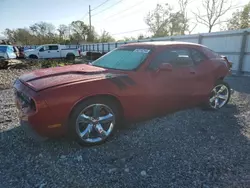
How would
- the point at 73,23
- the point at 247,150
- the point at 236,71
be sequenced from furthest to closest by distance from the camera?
the point at 73,23 < the point at 236,71 < the point at 247,150

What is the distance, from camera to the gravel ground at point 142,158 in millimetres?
Result: 2166

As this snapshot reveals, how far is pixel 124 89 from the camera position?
115 inches

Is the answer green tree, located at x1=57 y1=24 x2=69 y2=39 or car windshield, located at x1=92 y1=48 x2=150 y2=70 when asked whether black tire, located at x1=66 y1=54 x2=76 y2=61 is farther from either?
green tree, located at x1=57 y1=24 x2=69 y2=39

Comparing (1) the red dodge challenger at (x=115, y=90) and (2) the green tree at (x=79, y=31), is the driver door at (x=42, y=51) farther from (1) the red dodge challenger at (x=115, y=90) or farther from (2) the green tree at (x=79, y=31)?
(2) the green tree at (x=79, y=31)

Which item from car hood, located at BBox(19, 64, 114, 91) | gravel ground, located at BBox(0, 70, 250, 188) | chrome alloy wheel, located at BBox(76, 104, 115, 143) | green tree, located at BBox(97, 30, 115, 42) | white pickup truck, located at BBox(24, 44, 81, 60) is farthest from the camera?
green tree, located at BBox(97, 30, 115, 42)

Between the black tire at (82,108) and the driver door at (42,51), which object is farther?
the driver door at (42,51)

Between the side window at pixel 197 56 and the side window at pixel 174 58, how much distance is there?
0.12 metres

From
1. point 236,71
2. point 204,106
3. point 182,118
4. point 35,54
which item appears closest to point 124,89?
point 182,118

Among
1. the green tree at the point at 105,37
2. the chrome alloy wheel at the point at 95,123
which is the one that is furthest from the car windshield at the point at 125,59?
the green tree at the point at 105,37

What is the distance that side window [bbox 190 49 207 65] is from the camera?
3.95 metres

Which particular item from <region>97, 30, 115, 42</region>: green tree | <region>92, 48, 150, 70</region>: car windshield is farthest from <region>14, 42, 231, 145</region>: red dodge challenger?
<region>97, 30, 115, 42</region>: green tree

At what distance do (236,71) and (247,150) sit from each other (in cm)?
722

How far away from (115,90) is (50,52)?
19.7m

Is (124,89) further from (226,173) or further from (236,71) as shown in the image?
(236,71)
